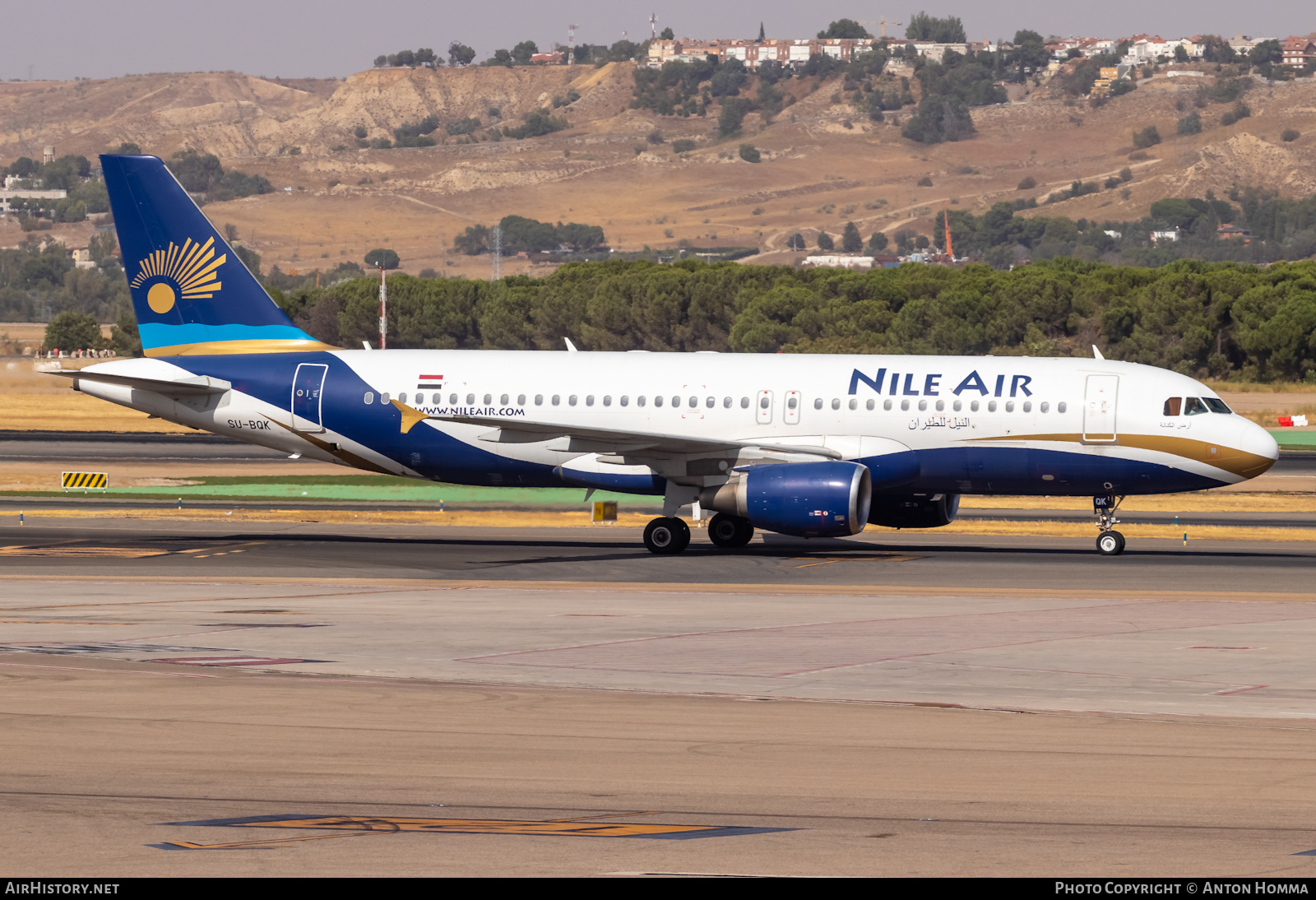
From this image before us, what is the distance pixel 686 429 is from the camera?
3728 centimetres

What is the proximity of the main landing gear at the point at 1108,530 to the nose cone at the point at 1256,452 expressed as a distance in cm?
275

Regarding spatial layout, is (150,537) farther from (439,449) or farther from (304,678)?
(304,678)

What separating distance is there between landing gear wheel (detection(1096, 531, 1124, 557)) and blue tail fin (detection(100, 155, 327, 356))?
18.4 m

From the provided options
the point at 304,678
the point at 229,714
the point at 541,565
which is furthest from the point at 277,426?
the point at 229,714

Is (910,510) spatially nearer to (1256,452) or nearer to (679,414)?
(679,414)

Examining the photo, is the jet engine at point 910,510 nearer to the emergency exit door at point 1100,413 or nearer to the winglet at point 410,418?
the emergency exit door at point 1100,413

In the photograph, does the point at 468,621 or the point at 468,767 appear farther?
the point at 468,621

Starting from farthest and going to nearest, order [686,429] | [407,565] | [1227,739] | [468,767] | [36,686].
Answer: [686,429], [407,565], [36,686], [1227,739], [468,767]

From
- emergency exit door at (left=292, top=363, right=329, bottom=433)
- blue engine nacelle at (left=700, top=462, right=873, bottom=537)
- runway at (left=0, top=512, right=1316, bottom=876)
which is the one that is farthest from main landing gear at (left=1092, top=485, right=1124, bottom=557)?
emergency exit door at (left=292, top=363, right=329, bottom=433)

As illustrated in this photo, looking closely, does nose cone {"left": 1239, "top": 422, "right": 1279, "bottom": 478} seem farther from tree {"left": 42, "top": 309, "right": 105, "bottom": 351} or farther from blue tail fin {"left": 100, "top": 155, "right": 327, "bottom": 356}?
tree {"left": 42, "top": 309, "right": 105, "bottom": 351}

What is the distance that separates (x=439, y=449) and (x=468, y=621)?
40.8 feet

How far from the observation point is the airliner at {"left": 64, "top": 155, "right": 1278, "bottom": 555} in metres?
35.8

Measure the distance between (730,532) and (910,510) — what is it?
4.06 m

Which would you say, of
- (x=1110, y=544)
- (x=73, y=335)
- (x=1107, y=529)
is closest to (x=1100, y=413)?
(x=1107, y=529)
